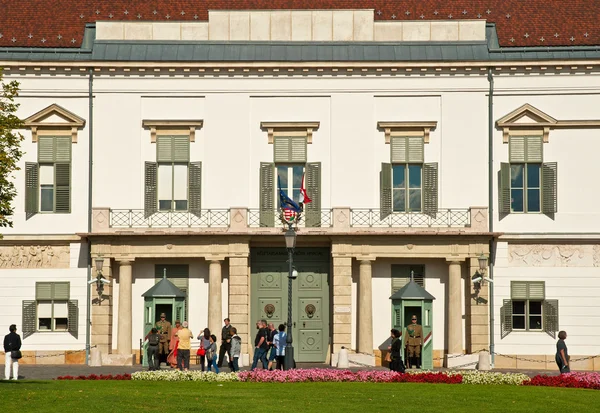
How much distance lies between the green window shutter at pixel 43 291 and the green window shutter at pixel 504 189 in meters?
15.9

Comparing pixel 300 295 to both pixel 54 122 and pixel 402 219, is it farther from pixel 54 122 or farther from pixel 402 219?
pixel 54 122

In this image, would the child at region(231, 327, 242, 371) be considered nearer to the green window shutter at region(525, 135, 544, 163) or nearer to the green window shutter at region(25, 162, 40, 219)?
the green window shutter at region(25, 162, 40, 219)

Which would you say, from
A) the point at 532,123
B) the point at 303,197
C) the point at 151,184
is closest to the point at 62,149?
the point at 151,184

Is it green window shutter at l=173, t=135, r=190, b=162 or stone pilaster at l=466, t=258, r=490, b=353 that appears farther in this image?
green window shutter at l=173, t=135, r=190, b=162

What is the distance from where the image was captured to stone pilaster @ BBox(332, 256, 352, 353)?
4991 centimetres

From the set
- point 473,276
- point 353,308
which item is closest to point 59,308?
point 353,308

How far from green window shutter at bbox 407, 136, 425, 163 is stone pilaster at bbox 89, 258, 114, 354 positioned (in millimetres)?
11138

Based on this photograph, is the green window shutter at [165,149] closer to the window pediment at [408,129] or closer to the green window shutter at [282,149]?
the green window shutter at [282,149]

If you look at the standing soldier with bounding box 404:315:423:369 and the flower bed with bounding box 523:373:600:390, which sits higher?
the standing soldier with bounding box 404:315:423:369

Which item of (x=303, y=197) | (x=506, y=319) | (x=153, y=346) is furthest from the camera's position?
(x=506, y=319)

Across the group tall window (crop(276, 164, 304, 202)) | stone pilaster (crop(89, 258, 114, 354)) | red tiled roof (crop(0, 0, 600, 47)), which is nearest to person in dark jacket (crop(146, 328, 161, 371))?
stone pilaster (crop(89, 258, 114, 354))

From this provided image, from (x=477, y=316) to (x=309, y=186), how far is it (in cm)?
736

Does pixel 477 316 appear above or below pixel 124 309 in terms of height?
below

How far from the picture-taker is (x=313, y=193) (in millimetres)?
50844
